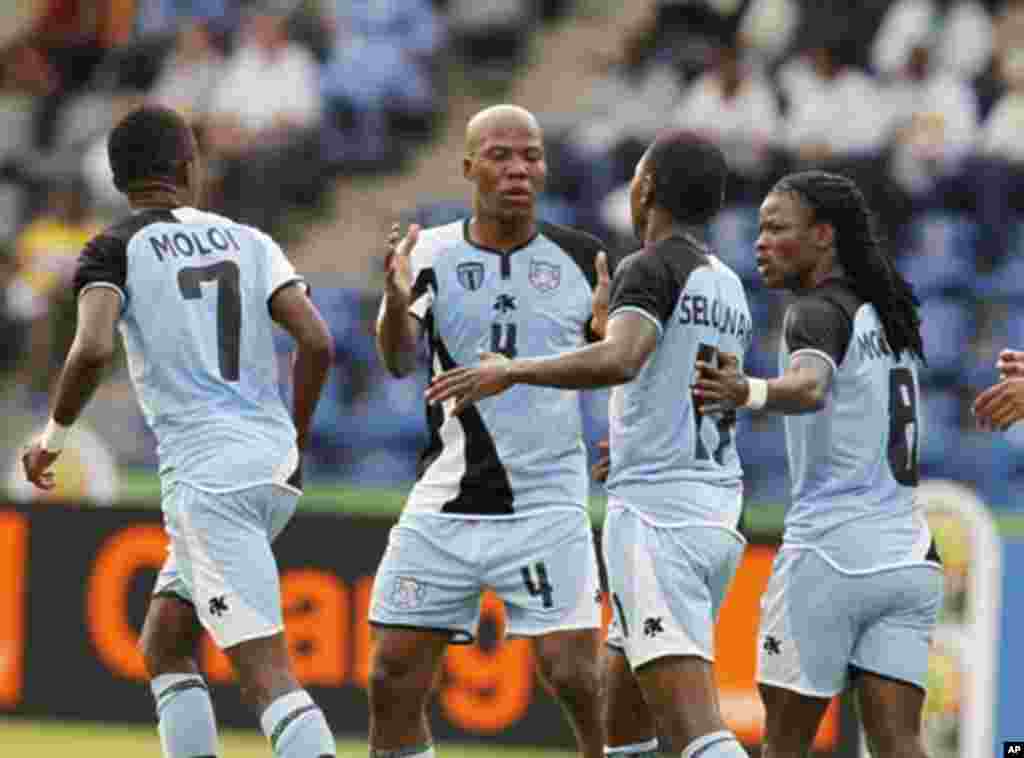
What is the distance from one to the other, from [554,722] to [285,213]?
7968mm

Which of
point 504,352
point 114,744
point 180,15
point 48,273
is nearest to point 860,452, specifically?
point 504,352

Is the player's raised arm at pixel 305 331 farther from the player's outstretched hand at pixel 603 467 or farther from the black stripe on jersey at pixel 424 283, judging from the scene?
the player's outstretched hand at pixel 603 467

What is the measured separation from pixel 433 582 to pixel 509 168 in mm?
1429

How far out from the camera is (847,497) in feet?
25.4

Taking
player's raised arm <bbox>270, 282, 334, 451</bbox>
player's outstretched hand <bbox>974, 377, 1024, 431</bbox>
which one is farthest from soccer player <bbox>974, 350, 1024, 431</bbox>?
player's raised arm <bbox>270, 282, 334, 451</bbox>

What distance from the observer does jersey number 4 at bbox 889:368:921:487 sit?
7.75 m

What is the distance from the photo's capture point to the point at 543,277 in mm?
8414

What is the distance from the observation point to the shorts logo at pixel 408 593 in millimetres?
8234

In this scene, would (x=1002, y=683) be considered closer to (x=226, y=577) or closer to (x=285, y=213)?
(x=226, y=577)

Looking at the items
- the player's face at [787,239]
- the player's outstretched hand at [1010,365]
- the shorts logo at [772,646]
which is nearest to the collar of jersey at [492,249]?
the player's face at [787,239]

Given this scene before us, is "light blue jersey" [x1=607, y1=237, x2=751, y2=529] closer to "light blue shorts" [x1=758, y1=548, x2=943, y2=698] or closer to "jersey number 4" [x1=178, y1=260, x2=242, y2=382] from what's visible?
"light blue shorts" [x1=758, y1=548, x2=943, y2=698]

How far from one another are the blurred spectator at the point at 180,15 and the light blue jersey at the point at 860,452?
44.9 feet

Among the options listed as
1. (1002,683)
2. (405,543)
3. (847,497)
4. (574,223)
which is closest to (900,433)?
(847,497)

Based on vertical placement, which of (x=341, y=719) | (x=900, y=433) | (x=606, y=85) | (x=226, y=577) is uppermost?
(x=606, y=85)
